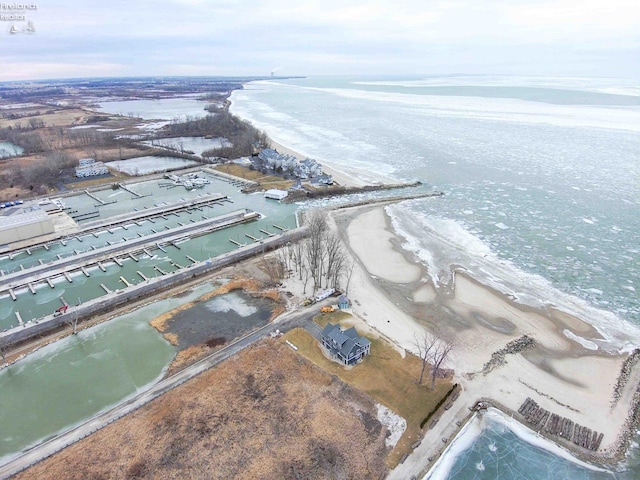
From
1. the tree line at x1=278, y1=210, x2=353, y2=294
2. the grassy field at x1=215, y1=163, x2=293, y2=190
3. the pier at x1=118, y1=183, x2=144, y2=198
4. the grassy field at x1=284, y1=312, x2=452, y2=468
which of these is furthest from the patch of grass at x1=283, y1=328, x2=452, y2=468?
the pier at x1=118, y1=183, x2=144, y2=198

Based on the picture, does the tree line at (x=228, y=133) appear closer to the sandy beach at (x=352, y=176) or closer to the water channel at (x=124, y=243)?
the sandy beach at (x=352, y=176)

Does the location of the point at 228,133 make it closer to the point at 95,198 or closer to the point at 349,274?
the point at 95,198

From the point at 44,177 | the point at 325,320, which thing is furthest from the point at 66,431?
the point at 44,177

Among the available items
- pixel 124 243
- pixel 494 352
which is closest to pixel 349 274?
pixel 494 352

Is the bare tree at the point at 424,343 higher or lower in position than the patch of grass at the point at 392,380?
lower

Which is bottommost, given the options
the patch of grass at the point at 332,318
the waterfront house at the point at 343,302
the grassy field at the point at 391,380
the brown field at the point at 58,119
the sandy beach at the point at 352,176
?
the grassy field at the point at 391,380

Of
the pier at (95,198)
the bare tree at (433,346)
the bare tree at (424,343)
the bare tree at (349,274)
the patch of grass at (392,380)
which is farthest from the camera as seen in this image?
the pier at (95,198)

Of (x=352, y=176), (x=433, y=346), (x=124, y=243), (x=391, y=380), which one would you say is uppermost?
(x=352, y=176)

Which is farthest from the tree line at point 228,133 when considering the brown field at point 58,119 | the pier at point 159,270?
the pier at point 159,270
